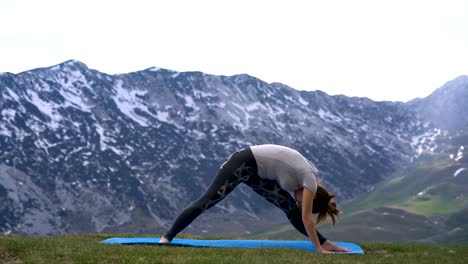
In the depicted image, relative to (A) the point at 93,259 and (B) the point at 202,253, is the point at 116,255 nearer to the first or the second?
(A) the point at 93,259

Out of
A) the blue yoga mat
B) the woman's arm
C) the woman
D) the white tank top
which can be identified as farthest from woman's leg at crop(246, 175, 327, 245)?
the blue yoga mat

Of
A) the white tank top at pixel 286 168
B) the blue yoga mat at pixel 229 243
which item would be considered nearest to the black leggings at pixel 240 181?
the white tank top at pixel 286 168

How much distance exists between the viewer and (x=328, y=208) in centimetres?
1565

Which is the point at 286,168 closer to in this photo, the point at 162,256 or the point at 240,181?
the point at 240,181

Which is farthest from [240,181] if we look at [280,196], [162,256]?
[162,256]

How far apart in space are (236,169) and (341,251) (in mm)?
4457

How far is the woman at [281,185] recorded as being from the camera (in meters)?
15.4

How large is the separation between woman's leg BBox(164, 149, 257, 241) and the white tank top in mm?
368

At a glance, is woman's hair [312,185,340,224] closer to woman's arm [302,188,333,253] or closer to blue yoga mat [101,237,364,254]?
woman's arm [302,188,333,253]

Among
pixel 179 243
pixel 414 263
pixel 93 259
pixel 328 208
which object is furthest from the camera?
pixel 179 243

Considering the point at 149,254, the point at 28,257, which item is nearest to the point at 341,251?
the point at 149,254

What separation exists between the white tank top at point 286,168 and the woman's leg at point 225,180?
368 millimetres

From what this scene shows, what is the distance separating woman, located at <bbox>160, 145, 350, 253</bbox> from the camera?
50.6ft

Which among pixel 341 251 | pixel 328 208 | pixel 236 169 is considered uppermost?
pixel 236 169
